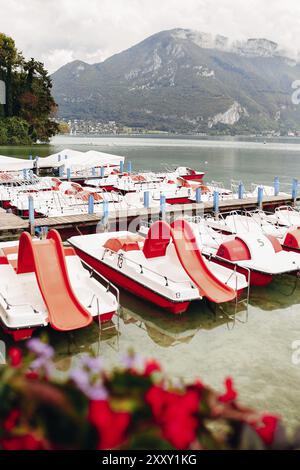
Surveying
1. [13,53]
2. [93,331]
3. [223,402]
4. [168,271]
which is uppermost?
[13,53]

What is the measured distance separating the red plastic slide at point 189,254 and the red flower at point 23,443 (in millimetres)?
8554

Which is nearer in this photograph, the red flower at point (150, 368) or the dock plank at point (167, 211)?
the red flower at point (150, 368)

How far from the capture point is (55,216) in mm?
17938

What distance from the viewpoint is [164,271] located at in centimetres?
1123

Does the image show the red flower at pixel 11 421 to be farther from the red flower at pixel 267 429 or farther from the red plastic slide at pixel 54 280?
the red plastic slide at pixel 54 280

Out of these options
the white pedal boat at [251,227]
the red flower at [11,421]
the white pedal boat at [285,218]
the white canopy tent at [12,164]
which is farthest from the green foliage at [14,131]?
the red flower at [11,421]

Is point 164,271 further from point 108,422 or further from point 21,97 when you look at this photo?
point 21,97

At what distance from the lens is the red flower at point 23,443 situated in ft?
4.84

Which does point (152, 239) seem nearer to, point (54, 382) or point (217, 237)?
point (217, 237)

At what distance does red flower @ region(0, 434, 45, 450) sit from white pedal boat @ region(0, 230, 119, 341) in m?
6.78

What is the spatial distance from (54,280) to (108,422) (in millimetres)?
7996

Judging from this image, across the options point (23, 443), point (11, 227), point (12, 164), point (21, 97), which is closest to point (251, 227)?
point (11, 227)

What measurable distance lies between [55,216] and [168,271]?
8.16 meters
